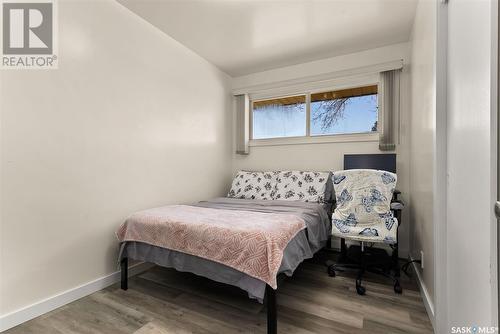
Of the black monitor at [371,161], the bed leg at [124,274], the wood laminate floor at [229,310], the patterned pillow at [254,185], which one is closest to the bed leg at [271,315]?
the wood laminate floor at [229,310]

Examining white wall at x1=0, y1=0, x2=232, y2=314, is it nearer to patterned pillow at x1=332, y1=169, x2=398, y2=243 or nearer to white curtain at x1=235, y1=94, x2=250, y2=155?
white curtain at x1=235, y1=94, x2=250, y2=155

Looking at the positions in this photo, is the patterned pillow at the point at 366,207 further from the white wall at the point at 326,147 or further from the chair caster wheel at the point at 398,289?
the white wall at the point at 326,147

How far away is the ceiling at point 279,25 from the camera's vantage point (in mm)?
2314

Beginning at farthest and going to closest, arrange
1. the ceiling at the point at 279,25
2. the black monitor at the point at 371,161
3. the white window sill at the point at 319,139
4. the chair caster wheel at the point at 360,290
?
the white window sill at the point at 319,139 < the black monitor at the point at 371,161 < the ceiling at the point at 279,25 < the chair caster wheel at the point at 360,290

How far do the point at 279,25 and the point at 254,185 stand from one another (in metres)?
1.93

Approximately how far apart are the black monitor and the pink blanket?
4.77 ft

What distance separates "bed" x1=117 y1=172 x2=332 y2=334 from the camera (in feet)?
4.95

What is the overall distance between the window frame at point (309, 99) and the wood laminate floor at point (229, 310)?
5.61ft

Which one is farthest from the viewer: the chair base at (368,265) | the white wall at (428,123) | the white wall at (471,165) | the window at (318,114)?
the window at (318,114)

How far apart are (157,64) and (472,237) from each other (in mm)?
2897

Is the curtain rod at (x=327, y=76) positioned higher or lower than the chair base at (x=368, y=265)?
higher

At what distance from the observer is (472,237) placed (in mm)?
1007

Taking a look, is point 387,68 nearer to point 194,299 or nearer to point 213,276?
point 213,276

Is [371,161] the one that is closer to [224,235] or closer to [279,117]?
[279,117]
